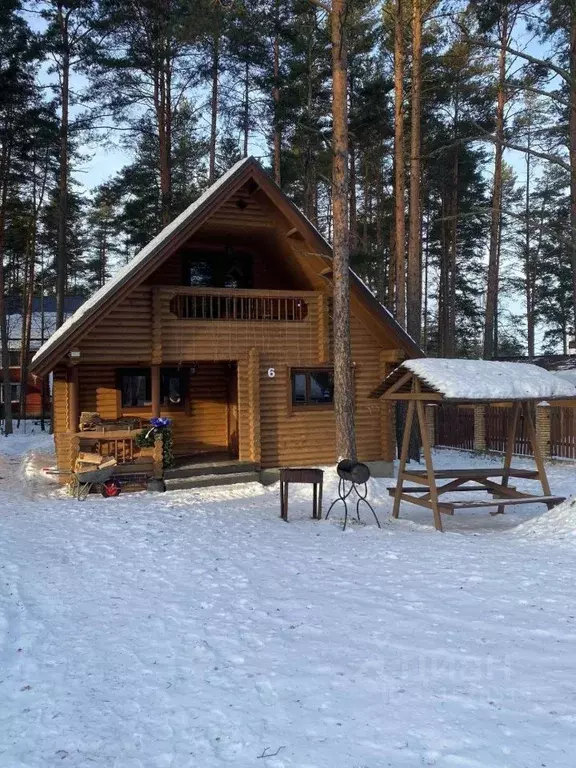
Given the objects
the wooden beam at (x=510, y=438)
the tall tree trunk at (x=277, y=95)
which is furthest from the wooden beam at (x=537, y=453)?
the tall tree trunk at (x=277, y=95)

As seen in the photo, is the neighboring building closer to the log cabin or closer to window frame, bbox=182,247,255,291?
the log cabin

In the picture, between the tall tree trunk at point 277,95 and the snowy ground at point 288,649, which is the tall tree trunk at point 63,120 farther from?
the snowy ground at point 288,649

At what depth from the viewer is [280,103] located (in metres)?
22.0

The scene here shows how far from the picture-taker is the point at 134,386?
15.5 m

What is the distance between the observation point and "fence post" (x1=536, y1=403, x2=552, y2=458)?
Answer: 17.7 meters

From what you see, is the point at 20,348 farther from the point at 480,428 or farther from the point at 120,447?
the point at 480,428

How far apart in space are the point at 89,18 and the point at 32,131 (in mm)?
4948

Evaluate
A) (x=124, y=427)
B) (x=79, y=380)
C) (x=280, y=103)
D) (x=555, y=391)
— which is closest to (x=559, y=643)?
(x=555, y=391)

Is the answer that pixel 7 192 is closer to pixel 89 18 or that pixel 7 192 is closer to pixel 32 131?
pixel 32 131

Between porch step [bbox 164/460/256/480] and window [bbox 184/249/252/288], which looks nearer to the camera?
porch step [bbox 164/460/256/480]

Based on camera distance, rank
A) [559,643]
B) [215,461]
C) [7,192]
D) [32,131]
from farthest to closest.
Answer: [7,192] < [32,131] < [215,461] < [559,643]

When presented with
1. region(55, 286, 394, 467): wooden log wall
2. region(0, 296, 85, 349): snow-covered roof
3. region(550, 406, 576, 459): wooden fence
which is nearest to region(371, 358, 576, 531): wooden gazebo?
region(55, 286, 394, 467): wooden log wall

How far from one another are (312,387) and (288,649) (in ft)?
35.4

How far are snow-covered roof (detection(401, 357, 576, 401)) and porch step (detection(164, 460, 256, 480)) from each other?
5.28 meters
